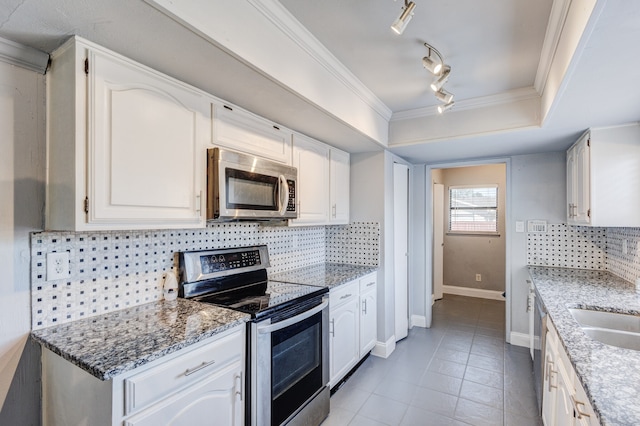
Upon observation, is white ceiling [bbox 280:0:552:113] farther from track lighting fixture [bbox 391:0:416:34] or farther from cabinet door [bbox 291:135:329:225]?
cabinet door [bbox 291:135:329:225]

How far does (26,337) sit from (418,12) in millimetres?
2315

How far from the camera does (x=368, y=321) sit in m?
2.99

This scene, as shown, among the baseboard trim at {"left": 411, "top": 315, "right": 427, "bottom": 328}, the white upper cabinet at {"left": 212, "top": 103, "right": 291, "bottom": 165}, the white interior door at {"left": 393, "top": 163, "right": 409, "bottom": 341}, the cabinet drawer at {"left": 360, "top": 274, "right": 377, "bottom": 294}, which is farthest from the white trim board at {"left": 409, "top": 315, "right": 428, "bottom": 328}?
the white upper cabinet at {"left": 212, "top": 103, "right": 291, "bottom": 165}

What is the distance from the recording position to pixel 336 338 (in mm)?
2459

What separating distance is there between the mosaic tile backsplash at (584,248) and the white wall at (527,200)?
0.11 m

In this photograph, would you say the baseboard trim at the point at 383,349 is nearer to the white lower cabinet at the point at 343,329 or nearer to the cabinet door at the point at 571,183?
the white lower cabinet at the point at 343,329

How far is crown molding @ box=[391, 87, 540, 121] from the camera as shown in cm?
251

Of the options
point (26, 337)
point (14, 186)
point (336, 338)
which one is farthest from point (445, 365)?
point (14, 186)

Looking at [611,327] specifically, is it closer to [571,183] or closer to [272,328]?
[571,183]

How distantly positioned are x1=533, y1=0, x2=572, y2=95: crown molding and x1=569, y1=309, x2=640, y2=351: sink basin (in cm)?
148

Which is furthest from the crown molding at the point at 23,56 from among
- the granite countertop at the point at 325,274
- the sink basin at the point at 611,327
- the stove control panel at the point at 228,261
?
the sink basin at the point at 611,327

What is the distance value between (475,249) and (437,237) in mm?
855

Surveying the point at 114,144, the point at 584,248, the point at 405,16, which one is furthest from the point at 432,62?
the point at 584,248

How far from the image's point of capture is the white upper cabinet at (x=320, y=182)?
255 cm
